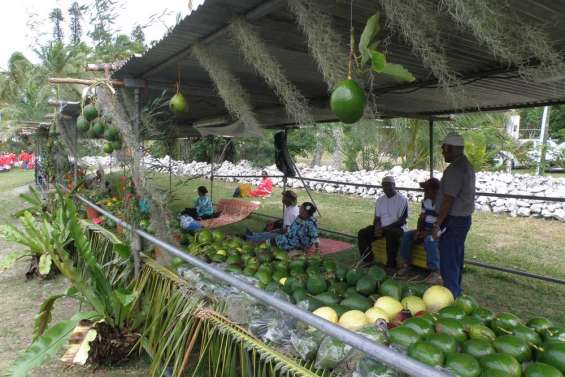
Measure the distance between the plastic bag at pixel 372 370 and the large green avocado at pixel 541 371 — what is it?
480mm

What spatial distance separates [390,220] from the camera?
5.74 meters

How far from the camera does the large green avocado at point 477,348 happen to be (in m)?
1.62

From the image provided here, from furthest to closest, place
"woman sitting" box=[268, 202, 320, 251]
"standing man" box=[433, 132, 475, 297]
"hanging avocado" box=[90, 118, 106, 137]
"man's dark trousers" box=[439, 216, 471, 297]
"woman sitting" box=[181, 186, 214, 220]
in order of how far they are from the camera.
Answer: "woman sitting" box=[181, 186, 214, 220] → "woman sitting" box=[268, 202, 320, 251] → "hanging avocado" box=[90, 118, 106, 137] → "man's dark trousers" box=[439, 216, 471, 297] → "standing man" box=[433, 132, 475, 297]

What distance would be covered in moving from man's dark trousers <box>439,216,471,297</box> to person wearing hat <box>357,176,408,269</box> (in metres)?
1.35

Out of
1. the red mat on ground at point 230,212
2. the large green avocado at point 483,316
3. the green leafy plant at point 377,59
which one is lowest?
the red mat on ground at point 230,212

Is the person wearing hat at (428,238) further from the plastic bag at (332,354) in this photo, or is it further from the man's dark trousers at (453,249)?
the plastic bag at (332,354)

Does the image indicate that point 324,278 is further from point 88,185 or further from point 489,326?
point 88,185

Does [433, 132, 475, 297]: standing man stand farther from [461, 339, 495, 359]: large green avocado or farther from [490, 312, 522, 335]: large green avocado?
[461, 339, 495, 359]: large green avocado

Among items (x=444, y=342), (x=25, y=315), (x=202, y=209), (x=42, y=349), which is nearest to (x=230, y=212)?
(x=202, y=209)

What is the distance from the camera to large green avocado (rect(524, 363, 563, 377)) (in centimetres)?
142

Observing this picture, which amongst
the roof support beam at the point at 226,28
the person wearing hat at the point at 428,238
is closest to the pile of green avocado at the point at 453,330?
the roof support beam at the point at 226,28

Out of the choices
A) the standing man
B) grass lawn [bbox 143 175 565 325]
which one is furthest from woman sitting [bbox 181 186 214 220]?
the standing man

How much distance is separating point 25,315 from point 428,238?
15.6 feet

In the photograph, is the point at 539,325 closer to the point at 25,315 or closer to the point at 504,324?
the point at 504,324
